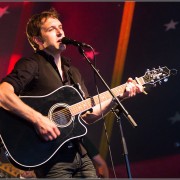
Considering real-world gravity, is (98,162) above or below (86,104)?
below

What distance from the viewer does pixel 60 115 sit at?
2328 millimetres

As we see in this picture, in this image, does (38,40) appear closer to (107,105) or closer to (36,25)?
(36,25)

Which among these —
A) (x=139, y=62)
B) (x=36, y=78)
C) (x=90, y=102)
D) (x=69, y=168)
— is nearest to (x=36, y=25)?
(x=36, y=78)

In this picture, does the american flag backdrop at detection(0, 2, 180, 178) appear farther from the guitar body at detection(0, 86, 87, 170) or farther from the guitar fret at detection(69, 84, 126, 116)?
the guitar body at detection(0, 86, 87, 170)

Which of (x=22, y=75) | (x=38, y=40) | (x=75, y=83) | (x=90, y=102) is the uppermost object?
(x=38, y=40)

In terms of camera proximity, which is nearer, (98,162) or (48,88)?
(48,88)

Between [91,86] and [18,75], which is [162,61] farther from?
[18,75]

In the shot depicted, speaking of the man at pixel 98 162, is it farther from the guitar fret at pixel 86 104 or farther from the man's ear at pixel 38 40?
the man's ear at pixel 38 40

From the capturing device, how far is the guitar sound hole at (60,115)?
2.30 metres

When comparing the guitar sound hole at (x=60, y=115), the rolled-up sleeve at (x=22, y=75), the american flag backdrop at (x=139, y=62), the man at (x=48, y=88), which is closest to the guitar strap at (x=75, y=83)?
the man at (x=48, y=88)

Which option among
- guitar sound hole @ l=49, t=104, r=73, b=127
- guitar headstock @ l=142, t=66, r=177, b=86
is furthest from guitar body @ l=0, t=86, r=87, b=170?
guitar headstock @ l=142, t=66, r=177, b=86

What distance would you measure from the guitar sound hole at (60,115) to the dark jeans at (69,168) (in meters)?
0.20

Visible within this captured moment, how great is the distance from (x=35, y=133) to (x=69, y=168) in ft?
0.98

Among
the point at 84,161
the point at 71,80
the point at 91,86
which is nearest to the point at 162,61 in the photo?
the point at 91,86
